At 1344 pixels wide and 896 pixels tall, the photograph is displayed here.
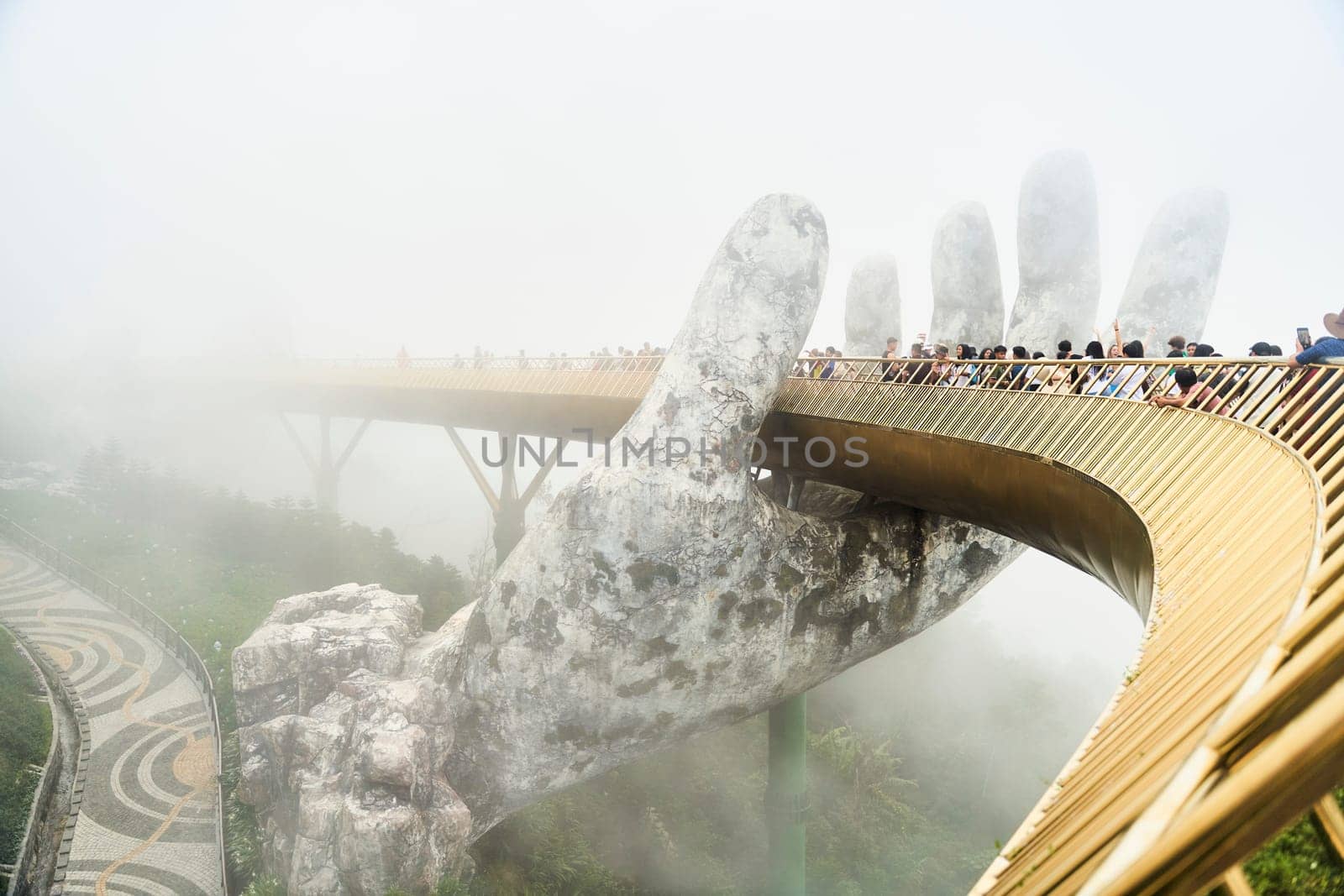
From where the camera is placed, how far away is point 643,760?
16766mm

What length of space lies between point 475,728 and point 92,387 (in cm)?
3451

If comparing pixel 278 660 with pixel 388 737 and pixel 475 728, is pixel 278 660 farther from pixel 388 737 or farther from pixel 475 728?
pixel 475 728

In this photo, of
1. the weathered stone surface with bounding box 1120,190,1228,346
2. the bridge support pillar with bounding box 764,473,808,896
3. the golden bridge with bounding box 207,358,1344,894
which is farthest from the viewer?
the bridge support pillar with bounding box 764,473,808,896

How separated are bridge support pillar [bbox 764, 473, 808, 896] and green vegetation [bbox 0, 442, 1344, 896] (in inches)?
69.5

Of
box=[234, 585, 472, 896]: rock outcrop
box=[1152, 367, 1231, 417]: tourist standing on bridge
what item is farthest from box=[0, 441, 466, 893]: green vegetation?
box=[1152, 367, 1231, 417]: tourist standing on bridge

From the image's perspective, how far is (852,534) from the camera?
10789mm

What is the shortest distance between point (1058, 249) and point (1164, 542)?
10.3m

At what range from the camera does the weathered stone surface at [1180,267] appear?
40.0 feet

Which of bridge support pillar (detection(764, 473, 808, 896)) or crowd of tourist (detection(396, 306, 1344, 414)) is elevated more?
crowd of tourist (detection(396, 306, 1344, 414))

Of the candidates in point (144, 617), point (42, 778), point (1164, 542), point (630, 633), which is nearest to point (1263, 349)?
point (1164, 542)

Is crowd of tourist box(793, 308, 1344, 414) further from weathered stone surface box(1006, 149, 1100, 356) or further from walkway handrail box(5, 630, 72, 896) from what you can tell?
walkway handrail box(5, 630, 72, 896)

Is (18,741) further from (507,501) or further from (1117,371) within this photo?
(1117,371)

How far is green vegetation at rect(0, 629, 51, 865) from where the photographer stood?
34.2 feet

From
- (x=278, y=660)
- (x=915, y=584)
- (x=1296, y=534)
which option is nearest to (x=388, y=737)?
(x=278, y=660)
